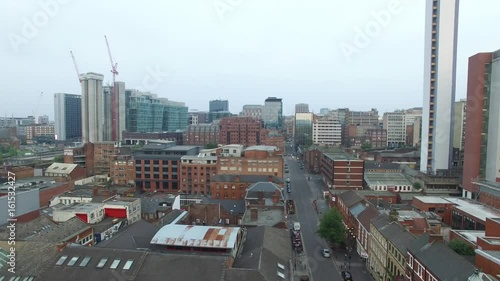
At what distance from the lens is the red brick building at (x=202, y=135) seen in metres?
112

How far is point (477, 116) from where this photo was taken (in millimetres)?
46875

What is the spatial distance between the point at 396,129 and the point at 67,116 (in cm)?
13122

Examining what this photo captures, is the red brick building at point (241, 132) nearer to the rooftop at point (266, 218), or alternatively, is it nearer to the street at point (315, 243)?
the street at point (315, 243)

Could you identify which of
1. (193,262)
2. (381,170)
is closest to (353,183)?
(381,170)

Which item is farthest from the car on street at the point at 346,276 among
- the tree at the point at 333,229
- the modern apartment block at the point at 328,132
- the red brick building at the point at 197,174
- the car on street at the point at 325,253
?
the modern apartment block at the point at 328,132

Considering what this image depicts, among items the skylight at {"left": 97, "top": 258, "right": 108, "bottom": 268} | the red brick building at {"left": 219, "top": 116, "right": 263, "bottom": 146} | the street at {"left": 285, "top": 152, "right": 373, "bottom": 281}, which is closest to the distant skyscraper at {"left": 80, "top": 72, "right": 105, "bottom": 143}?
the red brick building at {"left": 219, "top": 116, "right": 263, "bottom": 146}

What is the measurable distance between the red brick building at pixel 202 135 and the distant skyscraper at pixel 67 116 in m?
63.7

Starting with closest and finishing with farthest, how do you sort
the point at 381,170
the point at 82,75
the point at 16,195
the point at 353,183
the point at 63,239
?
the point at 63,239
the point at 16,195
the point at 353,183
the point at 381,170
the point at 82,75

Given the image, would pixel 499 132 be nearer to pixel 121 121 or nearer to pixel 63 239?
pixel 63 239

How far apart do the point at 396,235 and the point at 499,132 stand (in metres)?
28.8

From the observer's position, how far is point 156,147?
205ft

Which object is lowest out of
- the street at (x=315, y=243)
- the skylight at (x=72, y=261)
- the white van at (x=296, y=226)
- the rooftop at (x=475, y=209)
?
the street at (x=315, y=243)

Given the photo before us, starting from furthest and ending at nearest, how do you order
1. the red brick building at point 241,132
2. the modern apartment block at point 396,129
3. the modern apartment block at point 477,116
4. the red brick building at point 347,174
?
the modern apartment block at point 396,129 < the red brick building at point 241,132 < the red brick building at point 347,174 < the modern apartment block at point 477,116

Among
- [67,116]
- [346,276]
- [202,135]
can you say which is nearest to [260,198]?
[346,276]
